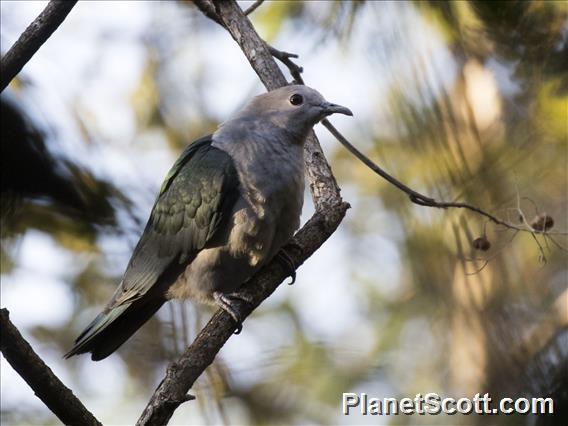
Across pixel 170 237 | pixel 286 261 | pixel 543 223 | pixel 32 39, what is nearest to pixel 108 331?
pixel 170 237

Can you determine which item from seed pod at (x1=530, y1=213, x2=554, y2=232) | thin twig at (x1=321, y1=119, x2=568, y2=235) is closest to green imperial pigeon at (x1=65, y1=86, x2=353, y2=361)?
thin twig at (x1=321, y1=119, x2=568, y2=235)

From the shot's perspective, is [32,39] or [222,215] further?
[222,215]

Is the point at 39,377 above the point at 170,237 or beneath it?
beneath

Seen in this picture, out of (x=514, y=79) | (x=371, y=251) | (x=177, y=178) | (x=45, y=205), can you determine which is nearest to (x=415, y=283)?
(x=371, y=251)

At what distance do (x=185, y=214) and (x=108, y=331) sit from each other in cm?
72

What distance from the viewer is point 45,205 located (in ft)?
11.7

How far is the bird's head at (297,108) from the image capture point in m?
3.98

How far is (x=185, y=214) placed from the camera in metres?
3.90

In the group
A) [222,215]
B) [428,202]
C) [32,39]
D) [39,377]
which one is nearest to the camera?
[39,377]

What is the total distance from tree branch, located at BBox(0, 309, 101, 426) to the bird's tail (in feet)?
3.51

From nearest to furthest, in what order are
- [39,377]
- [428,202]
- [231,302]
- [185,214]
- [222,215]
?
[39,377] → [231,302] → [222,215] → [185,214] → [428,202]

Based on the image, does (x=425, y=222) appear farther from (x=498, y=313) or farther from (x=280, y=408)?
(x=280, y=408)

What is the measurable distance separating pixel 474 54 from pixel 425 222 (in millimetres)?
1253

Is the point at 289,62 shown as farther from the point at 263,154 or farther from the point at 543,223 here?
the point at 543,223
